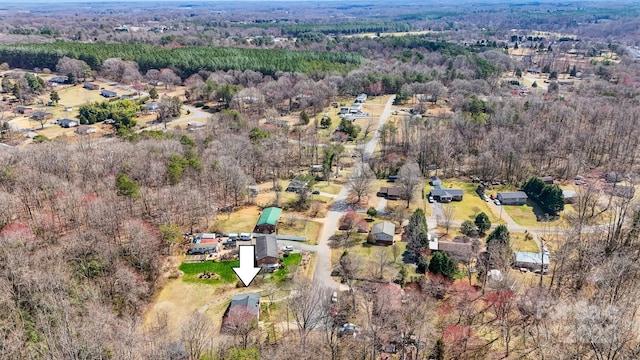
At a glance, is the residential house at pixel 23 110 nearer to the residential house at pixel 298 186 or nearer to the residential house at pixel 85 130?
the residential house at pixel 85 130

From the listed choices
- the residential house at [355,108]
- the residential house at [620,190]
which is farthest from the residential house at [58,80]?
the residential house at [620,190]

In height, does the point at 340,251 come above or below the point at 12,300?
below

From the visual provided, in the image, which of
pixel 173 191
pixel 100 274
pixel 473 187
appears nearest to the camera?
pixel 100 274

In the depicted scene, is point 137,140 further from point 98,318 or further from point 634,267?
point 634,267

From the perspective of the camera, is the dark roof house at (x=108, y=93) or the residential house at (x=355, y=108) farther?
the dark roof house at (x=108, y=93)

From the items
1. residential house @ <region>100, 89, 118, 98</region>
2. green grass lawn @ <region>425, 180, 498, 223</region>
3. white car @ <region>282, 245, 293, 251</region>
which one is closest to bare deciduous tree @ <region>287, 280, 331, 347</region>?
white car @ <region>282, 245, 293, 251</region>

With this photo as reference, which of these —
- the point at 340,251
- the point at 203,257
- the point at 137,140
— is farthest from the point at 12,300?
the point at 137,140

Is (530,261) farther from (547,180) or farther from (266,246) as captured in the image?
(266,246)
